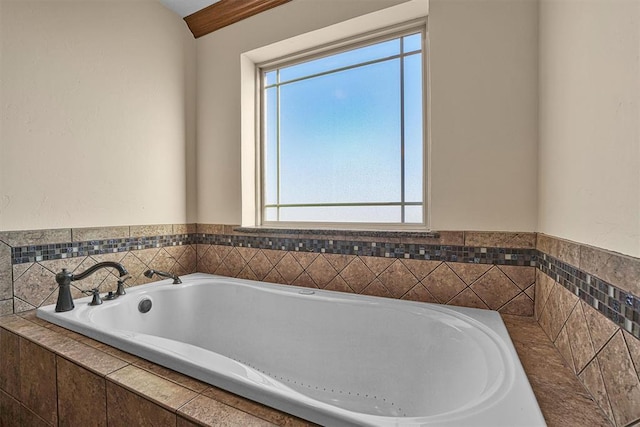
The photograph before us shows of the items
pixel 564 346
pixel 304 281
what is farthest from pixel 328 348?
pixel 564 346

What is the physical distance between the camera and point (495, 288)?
1.44 metres

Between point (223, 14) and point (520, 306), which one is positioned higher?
point (223, 14)

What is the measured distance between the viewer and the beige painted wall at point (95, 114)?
1.51m

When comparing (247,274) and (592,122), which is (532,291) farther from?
(247,274)

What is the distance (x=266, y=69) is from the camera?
91.0 inches

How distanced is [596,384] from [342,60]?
1977 mm

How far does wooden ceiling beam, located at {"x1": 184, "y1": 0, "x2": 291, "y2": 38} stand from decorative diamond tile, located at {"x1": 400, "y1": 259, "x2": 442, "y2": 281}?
5.78ft

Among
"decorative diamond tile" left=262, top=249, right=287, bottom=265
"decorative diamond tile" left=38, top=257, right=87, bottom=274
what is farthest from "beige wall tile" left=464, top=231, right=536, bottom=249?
"decorative diamond tile" left=38, top=257, right=87, bottom=274

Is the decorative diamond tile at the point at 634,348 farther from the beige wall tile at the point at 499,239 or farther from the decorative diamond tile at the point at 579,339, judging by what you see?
the beige wall tile at the point at 499,239

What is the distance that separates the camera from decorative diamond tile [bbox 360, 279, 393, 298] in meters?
1.66

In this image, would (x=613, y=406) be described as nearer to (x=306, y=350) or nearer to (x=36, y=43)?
(x=306, y=350)

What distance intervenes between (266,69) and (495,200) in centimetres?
181

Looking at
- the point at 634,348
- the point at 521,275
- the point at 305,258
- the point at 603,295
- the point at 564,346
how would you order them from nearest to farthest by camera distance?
the point at 634,348 < the point at 603,295 < the point at 564,346 < the point at 521,275 < the point at 305,258

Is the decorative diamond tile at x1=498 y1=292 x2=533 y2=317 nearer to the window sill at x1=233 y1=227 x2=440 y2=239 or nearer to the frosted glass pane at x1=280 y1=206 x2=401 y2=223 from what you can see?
the window sill at x1=233 y1=227 x2=440 y2=239
